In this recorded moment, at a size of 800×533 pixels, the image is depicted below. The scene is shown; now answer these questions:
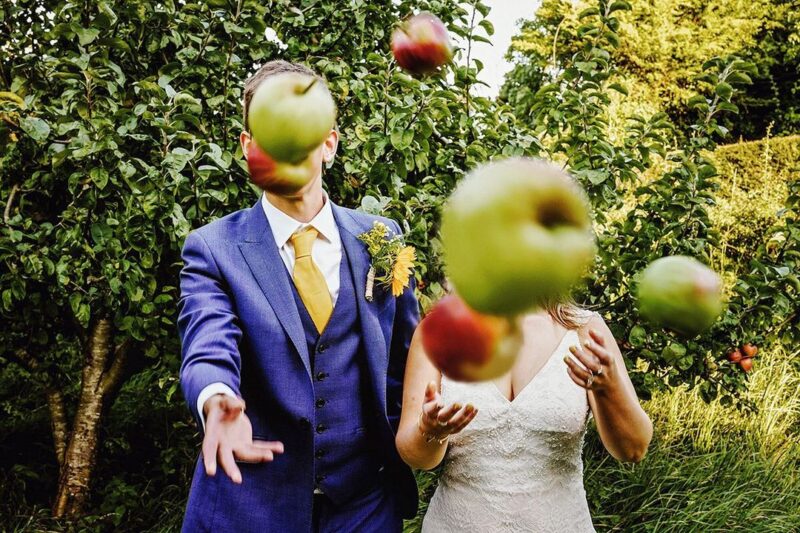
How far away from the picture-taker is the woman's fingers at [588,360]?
774 millimetres

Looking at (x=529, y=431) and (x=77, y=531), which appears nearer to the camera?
(x=529, y=431)

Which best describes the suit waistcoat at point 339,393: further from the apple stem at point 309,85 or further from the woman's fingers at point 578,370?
the apple stem at point 309,85

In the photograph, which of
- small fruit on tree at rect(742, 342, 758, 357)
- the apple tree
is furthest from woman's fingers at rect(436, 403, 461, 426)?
small fruit on tree at rect(742, 342, 758, 357)

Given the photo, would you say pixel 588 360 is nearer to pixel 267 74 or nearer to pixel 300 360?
pixel 267 74

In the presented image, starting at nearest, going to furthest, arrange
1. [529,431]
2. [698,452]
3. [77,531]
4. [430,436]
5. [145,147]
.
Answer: [430,436], [529,431], [145,147], [77,531], [698,452]

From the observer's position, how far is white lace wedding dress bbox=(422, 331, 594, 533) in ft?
6.55

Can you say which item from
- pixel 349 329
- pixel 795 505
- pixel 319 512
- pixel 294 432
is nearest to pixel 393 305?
pixel 349 329

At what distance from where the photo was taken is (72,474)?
342 centimetres

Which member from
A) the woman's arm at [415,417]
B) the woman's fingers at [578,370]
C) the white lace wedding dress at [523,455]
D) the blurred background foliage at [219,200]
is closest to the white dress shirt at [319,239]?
the blurred background foliage at [219,200]

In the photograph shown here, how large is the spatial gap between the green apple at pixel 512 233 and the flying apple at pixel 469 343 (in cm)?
10

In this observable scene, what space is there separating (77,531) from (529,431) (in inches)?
103

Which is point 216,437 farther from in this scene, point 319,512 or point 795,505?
point 795,505

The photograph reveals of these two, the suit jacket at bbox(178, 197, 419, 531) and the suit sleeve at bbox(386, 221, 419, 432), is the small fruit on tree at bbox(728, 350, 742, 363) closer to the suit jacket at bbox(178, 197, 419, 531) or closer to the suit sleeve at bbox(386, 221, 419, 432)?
the suit sleeve at bbox(386, 221, 419, 432)

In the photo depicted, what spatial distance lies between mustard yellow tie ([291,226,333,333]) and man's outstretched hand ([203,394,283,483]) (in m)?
0.69
